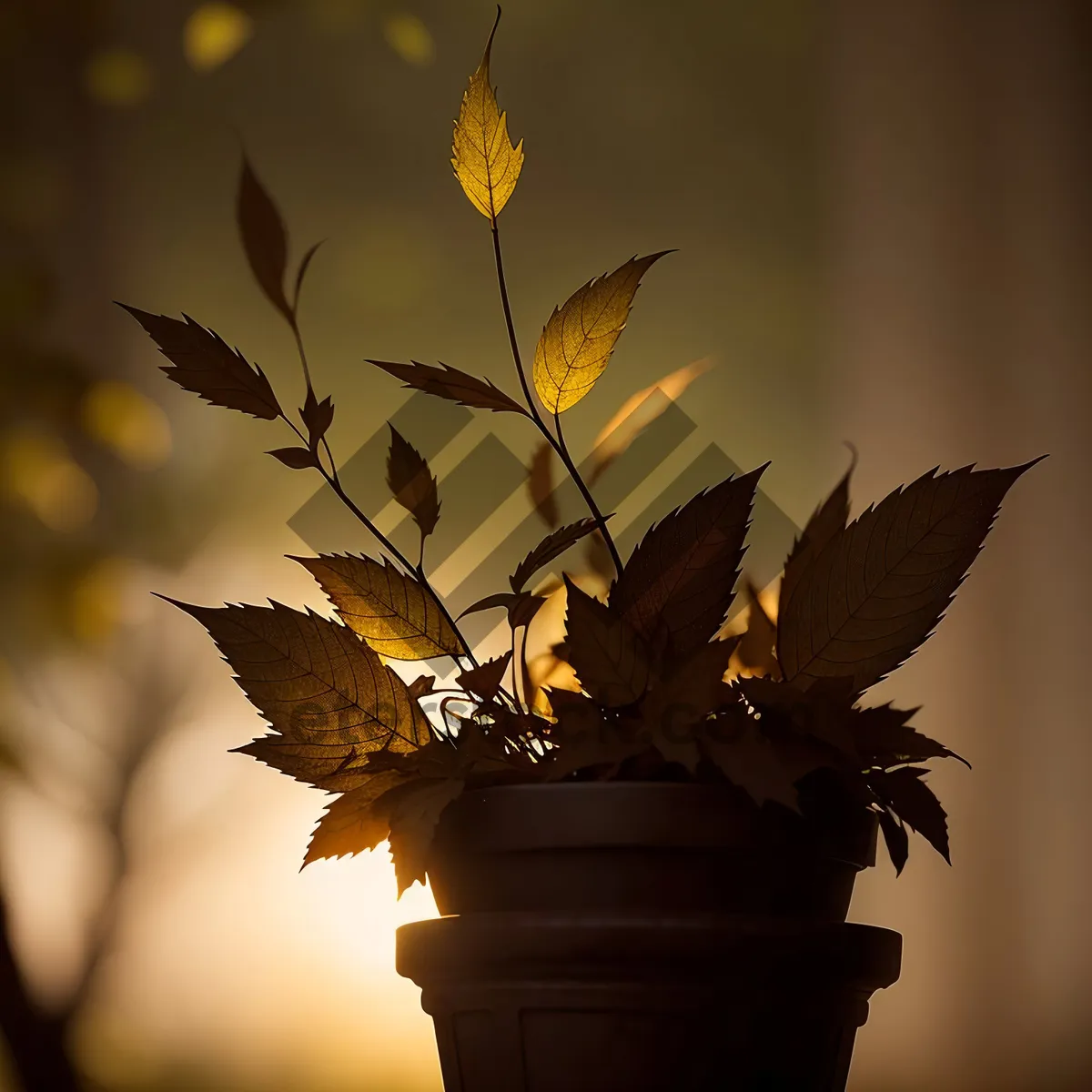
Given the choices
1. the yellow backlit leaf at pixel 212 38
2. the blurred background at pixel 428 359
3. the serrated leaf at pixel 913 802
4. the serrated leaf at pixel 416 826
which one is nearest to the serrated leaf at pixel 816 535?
the serrated leaf at pixel 913 802

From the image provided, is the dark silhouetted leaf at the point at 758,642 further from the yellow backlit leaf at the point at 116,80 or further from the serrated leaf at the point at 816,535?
the yellow backlit leaf at the point at 116,80

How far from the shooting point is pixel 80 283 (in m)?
0.98

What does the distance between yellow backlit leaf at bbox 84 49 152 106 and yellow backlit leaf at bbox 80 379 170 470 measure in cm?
29

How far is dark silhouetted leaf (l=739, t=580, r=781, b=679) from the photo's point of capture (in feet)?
2.01

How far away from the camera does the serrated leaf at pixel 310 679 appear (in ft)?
1.71

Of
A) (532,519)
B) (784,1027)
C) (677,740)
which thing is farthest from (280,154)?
(784,1027)

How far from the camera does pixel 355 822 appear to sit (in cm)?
53

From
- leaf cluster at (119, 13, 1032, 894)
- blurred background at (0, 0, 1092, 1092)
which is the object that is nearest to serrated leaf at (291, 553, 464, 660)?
leaf cluster at (119, 13, 1032, 894)

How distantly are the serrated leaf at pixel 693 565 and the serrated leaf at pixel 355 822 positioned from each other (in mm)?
151

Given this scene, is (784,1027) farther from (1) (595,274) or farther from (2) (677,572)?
(1) (595,274)

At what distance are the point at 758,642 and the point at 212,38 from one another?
0.81 m

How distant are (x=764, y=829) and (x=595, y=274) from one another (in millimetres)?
643

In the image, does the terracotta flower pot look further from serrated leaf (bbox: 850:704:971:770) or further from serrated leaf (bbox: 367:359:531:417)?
serrated leaf (bbox: 367:359:531:417)

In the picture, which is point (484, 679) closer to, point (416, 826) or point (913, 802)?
point (416, 826)
